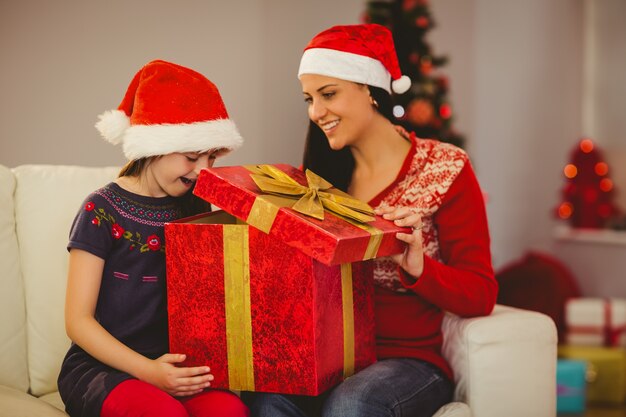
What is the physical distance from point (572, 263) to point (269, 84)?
234 cm

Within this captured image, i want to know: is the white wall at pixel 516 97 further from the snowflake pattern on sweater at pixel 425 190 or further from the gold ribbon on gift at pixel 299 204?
the gold ribbon on gift at pixel 299 204

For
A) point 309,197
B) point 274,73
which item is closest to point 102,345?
point 309,197

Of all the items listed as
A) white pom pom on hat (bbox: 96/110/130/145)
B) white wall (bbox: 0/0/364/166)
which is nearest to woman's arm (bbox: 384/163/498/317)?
white pom pom on hat (bbox: 96/110/130/145)

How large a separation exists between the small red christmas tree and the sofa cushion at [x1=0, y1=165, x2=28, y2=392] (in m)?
3.50

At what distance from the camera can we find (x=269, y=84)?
324 centimetres

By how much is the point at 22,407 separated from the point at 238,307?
452 millimetres

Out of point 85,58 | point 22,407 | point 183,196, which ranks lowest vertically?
point 22,407

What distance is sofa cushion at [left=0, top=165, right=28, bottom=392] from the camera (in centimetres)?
157

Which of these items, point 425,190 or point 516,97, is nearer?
point 425,190

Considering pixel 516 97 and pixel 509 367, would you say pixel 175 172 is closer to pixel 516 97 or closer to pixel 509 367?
pixel 509 367

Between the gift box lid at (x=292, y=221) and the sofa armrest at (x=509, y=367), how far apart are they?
1.15ft

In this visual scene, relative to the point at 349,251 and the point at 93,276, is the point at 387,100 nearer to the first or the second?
the point at 349,251

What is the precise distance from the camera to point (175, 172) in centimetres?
142


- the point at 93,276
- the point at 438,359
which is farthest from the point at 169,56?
the point at 438,359
